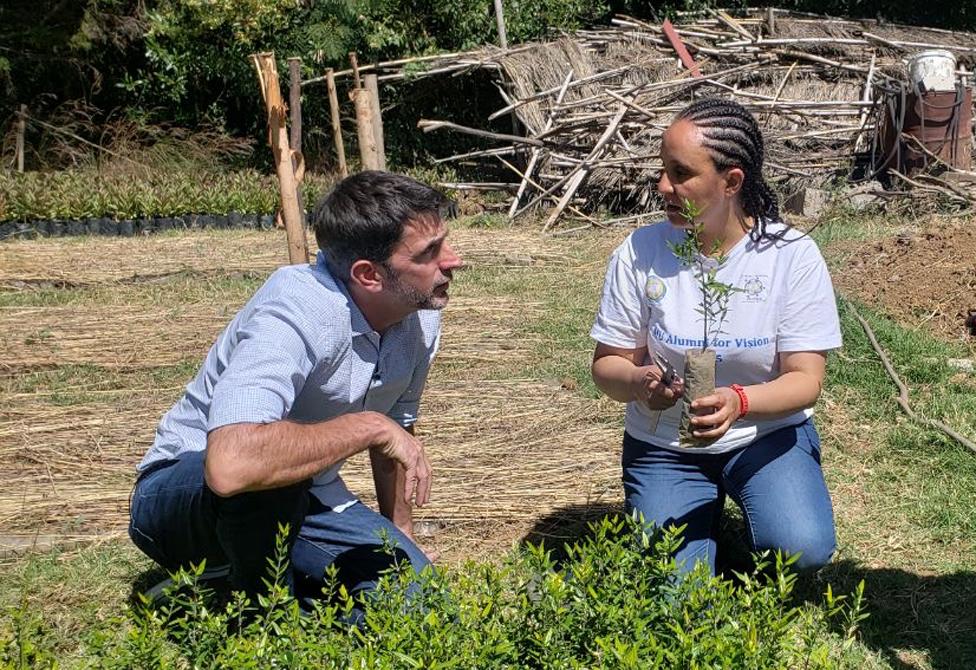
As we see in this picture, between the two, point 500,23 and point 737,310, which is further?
point 500,23

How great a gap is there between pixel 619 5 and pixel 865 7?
16.4 ft

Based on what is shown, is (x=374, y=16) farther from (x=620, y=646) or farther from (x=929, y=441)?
(x=620, y=646)

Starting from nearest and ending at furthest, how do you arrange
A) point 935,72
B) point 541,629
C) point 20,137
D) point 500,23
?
1. point 541,629
2. point 935,72
3. point 500,23
4. point 20,137

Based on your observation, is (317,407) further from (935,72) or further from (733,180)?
(935,72)

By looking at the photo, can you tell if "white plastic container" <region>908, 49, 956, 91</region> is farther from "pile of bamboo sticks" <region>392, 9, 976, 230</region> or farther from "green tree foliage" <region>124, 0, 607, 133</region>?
"green tree foliage" <region>124, 0, 607, 133</region>

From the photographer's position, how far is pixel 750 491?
3139mm

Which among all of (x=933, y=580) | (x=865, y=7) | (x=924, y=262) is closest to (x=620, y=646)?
(x=933, y=580)

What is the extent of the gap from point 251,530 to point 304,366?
0.44m

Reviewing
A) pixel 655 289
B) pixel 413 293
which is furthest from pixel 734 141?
pixel 413 293

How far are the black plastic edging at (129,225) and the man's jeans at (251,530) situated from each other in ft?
30.8

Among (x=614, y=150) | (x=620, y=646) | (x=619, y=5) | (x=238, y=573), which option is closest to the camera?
(x=620, y=646)

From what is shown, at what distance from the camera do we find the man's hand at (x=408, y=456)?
8.66 feet

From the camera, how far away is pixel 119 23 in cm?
1600

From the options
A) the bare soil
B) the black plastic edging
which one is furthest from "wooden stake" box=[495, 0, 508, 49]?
the bare soil
